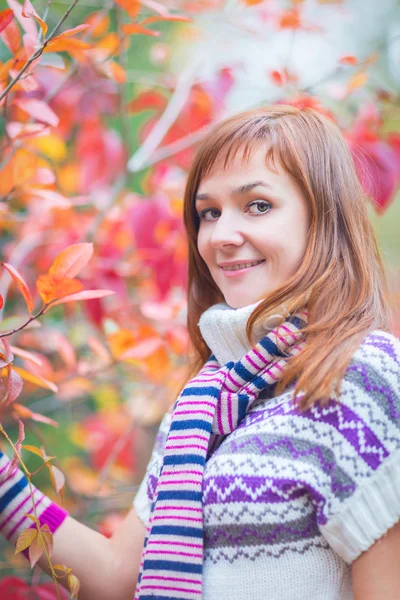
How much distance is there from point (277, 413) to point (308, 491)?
13cm

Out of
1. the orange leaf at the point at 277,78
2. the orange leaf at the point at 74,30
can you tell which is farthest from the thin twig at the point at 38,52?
the orange leaf at the point at 277,78

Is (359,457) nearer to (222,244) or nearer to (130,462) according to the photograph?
(222,244)

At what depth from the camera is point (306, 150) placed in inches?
47.6

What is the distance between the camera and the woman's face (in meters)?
1.18

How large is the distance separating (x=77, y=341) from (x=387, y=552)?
1699 millimetres

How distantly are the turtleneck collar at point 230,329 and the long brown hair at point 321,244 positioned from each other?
0.07 ft

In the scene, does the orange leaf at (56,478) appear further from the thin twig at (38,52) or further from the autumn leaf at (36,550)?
the thin twig at (38,52)

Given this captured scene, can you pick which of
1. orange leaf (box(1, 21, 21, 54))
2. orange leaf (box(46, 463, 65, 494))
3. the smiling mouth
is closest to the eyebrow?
the smiling mouth

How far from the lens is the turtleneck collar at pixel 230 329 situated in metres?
1.17

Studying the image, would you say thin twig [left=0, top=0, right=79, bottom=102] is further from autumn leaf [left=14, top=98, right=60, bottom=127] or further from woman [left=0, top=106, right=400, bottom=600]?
woman [left=0, top=106, right=400, bottom=600]

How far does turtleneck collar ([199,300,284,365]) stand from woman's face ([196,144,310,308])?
38 mm

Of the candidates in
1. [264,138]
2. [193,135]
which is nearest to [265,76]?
[193,135]

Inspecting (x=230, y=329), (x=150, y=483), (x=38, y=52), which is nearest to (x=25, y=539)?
(x=150, y=483)

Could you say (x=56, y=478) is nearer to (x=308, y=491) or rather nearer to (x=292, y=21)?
(x=308, y=491)
